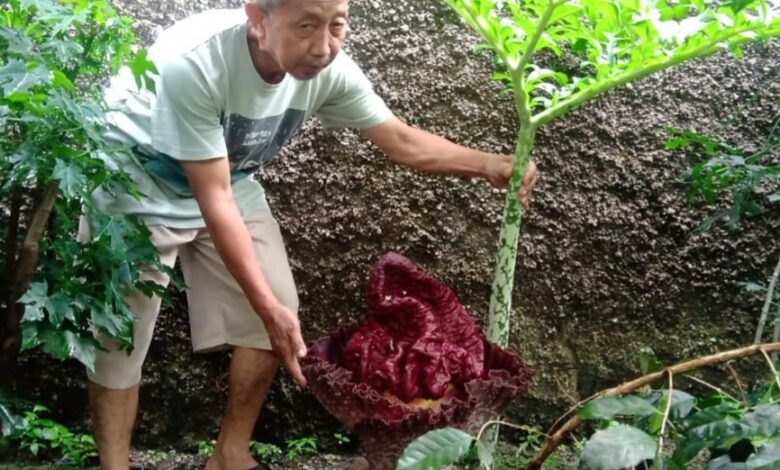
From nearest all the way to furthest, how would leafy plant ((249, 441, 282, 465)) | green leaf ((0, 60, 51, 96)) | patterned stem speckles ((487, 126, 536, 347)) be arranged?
1. green leaf ((0, 60, 51, 96))
2. patterned stem speckles ((487, 126, 536, 347))
3. leafy plant ((249, 441, 282, 465))

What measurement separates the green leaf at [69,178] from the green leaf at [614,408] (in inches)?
36.5

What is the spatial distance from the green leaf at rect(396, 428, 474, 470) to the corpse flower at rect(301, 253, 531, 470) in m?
0.26

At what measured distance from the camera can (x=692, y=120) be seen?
256 cm

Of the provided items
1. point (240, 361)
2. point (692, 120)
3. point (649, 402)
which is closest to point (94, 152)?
point (240, 361)

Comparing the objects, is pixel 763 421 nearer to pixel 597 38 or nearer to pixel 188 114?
pixel 597 38

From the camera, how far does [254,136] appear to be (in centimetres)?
198

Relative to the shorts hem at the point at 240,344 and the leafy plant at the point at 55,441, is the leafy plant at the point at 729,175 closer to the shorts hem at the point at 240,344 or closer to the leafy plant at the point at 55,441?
the shorts hem at the point at 240,344

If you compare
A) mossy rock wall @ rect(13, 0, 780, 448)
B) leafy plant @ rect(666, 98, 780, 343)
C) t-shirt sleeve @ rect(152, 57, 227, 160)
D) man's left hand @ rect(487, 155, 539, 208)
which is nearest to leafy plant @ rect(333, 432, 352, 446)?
mossy rock wall @ rect(13, 0, 780, 448)

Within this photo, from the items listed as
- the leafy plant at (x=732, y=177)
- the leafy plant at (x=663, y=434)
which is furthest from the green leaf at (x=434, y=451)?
the leafy plant at (x=732, y=177)

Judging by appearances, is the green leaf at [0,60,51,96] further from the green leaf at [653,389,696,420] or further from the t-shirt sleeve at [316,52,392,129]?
the green leaf at [653,389,696,420]

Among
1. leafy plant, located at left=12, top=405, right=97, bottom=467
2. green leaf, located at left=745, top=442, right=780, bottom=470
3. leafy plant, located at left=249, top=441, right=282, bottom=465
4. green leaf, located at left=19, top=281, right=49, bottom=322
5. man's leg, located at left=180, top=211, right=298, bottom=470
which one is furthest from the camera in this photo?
leafy plant, located at left=249, top=441, right=282, bottom=465

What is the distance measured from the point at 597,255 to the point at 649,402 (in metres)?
1.33

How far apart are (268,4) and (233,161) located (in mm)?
476

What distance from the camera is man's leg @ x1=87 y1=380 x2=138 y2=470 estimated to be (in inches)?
81.9
